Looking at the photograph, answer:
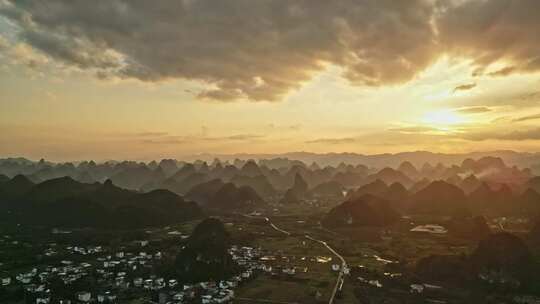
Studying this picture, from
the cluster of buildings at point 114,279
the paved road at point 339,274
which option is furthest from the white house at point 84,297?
the paved road at point 339,274

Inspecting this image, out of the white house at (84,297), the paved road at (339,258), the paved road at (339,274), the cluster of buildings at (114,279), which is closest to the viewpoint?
the white house at (84,297)

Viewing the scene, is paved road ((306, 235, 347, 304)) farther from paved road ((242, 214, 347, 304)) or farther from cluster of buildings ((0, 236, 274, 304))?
cluster of buildings ((0, 236, 274, 304))

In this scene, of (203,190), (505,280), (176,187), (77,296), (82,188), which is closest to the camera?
(77,296)

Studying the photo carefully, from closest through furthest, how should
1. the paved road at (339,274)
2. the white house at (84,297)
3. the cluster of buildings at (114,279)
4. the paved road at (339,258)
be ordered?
the white house at (84,297)
the cluster of buildings at (114,279)
the paved road at (339,274)
the paved road at (339,258)

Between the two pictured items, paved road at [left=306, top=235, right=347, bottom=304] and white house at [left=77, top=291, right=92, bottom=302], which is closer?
white house at [left=77, top=291, right=92, bottom=302]

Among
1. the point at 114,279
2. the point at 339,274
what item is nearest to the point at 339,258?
the point at 339,274

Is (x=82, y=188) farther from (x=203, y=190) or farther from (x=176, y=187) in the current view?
(x=176, y=187)

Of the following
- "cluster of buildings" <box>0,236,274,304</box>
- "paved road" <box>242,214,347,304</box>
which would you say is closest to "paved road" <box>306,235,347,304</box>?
"paved road" <box>242,214,347,304</box>

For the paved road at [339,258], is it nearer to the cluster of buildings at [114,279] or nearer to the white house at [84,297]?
the cluster of buildings at [114,279]

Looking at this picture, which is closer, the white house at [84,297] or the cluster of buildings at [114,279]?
the white house at [84,297]

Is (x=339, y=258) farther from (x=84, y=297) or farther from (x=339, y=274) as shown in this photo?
(x=84, y=297)

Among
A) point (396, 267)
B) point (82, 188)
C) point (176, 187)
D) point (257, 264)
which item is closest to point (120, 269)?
point (257, 264)
